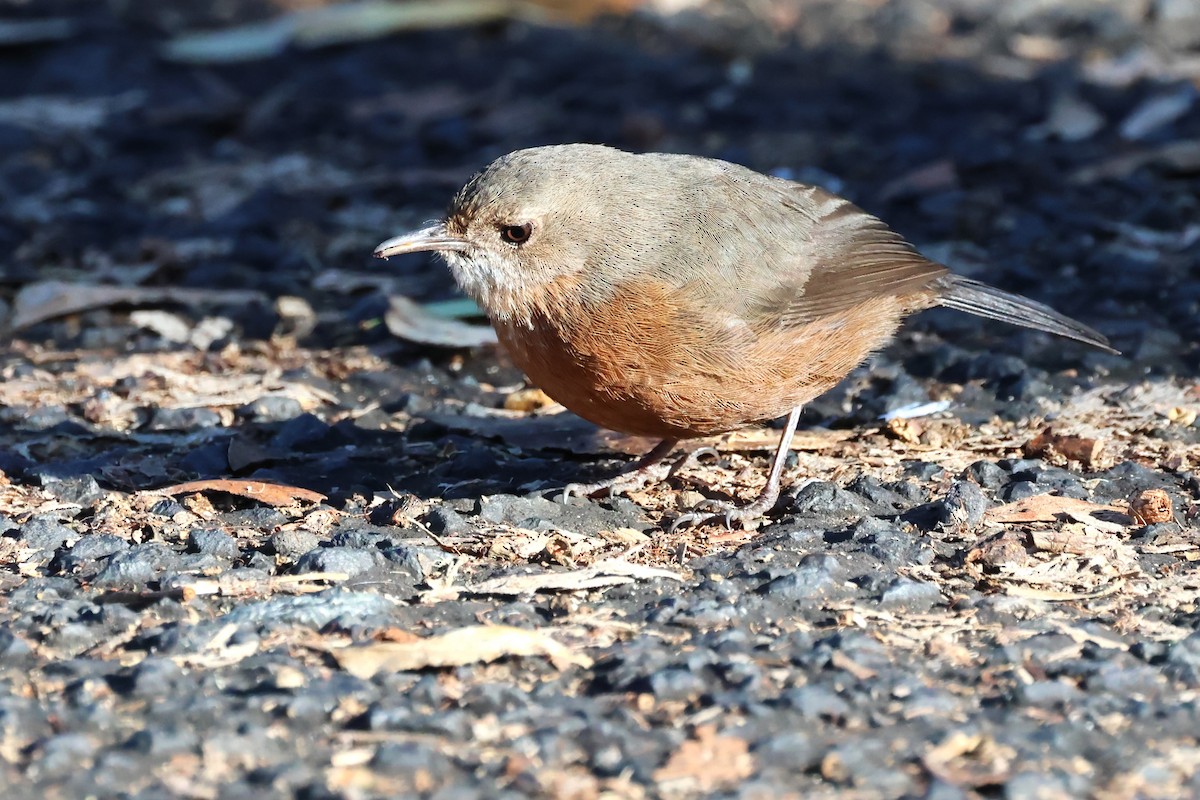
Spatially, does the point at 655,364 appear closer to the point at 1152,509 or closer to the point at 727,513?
the point at 727,513

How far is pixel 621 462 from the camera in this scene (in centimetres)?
591

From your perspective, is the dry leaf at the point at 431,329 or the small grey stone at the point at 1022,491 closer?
the small grey stone at the point at 1022,491

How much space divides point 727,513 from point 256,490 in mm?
1673

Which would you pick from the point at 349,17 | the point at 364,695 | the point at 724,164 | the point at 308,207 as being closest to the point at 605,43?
the point at 349,17

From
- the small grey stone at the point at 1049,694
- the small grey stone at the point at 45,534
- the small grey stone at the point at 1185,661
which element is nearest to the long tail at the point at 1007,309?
the small grey stone at the point at 1185,661

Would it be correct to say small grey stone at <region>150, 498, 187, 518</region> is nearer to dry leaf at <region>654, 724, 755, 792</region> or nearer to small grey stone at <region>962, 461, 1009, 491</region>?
dry leaf at <region>654, 724, 755, 792</region>

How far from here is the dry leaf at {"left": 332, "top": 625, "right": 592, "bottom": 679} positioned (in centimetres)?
378

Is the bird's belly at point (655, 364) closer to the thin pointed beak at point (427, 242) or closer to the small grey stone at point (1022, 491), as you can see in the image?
the thin pointed beak at point (427, 242)

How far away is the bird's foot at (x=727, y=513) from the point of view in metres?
5.03

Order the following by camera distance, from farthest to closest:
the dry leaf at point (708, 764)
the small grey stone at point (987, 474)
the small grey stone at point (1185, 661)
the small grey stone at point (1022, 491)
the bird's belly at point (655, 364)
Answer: the small grey stone at point (987, 474)
the small grey stone at point (1022, 491)
the bird's belly at point (655, 364)
the small grey stone at point (1185, 661)
the dry leaf at point (708, 764)

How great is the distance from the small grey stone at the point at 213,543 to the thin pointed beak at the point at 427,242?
4.08ft

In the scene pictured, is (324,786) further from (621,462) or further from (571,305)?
(621,462)

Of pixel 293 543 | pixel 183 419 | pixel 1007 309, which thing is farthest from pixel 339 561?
pixel 1007 309

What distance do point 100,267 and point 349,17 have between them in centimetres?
447
